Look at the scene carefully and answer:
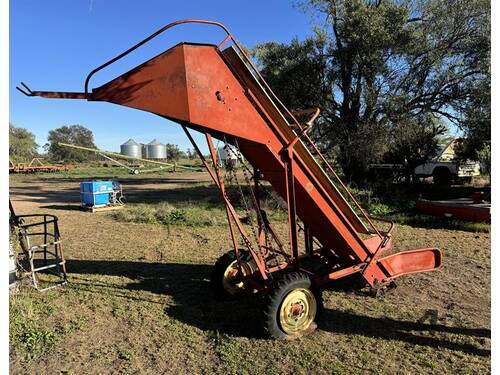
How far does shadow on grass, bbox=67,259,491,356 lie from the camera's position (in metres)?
4.71

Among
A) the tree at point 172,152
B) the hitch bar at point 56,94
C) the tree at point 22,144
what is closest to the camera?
the hitch bar at point 56,94

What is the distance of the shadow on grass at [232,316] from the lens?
4712 mm

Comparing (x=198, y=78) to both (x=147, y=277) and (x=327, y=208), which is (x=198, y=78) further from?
(x=147, y=277)

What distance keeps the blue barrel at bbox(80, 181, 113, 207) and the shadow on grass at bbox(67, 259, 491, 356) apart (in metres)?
8.53

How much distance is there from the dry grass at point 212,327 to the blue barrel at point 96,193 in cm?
770

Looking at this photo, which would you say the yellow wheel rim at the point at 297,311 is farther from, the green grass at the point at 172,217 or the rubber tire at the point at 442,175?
the rubber tire at the point at 442,175

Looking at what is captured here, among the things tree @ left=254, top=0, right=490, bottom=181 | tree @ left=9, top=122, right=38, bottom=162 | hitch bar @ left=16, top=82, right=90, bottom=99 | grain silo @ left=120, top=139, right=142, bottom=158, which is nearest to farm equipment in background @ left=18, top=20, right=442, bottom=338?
hitch bar @ left=16, top=82, right=90, bottom=99

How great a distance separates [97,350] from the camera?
4.35m

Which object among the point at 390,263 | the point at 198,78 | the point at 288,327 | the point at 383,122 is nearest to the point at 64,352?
the point at 288,327

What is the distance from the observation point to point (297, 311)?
4.62m

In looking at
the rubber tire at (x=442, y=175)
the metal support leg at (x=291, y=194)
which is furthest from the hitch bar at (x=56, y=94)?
the rubber tire at (x=442, y=175)

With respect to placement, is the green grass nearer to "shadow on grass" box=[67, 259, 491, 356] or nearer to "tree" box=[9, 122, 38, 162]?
"shadow on grass" box=[67, 259, 491, 356]

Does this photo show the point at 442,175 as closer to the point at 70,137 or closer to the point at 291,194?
the point at 291,194

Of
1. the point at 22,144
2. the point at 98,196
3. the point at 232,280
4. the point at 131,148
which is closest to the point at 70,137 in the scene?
the point at 22,144
